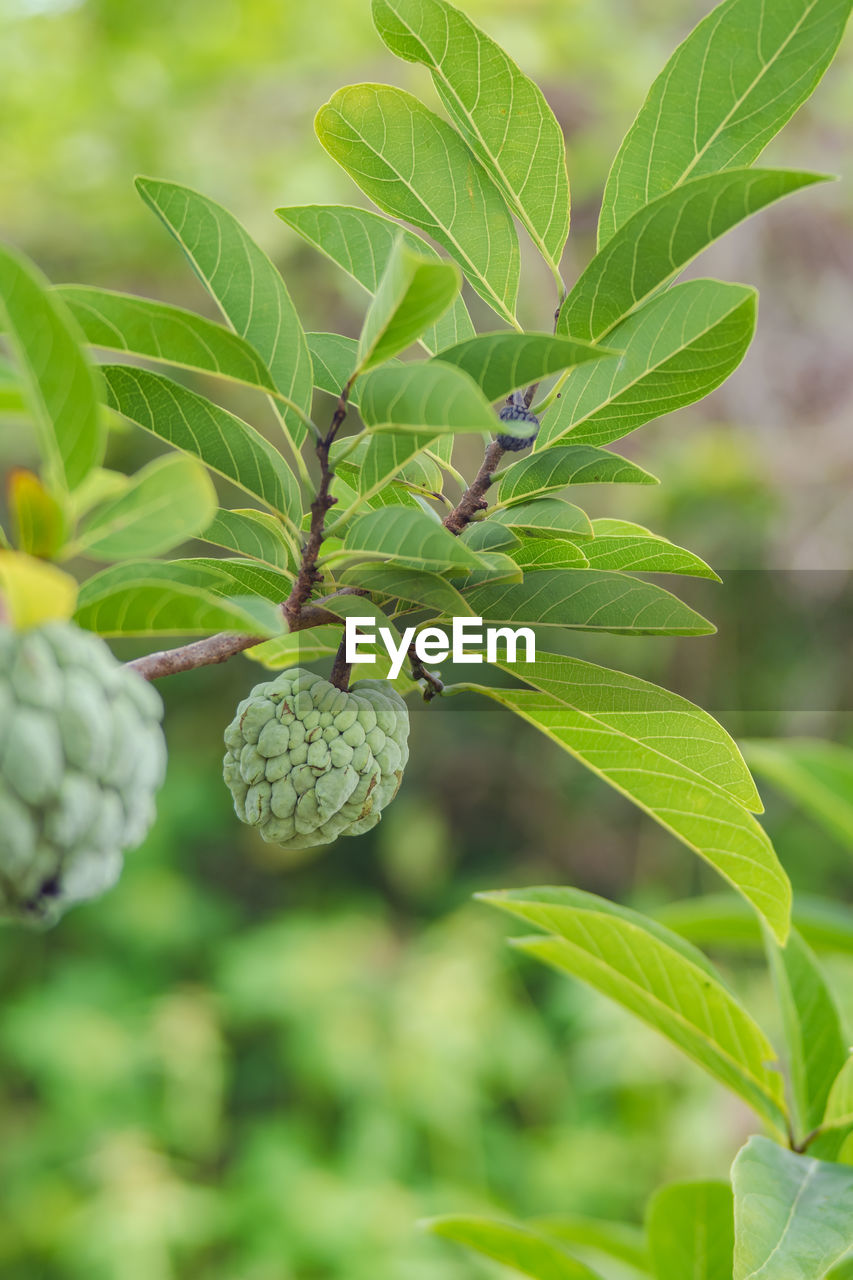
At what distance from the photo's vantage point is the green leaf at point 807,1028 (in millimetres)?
641

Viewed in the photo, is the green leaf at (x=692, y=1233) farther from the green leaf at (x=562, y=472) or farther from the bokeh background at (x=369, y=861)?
the bokeh background at (x=369, y=861)

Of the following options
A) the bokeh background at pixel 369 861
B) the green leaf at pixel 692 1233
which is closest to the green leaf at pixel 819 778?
the green leaf at pixel 692 1233

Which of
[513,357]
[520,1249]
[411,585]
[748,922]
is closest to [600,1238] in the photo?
[520,1249]

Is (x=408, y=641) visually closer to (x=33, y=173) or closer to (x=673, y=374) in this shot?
(x=673, y=374)

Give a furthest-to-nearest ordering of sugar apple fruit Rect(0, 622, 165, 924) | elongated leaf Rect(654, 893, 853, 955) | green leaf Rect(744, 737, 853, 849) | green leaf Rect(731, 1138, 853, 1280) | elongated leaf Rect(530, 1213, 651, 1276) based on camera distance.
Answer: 1. green leaf Rect(744, 737, 853, 849)
2. elongated leaf Rect(654, 893, 853, 955)
3. elongated leaf Rect(530, 1213, 651, 1276)
4. green leaf Rect(731, 1138, 853, 1280)
5. sugar apple fruit Rect(0, 622, 165, 924)

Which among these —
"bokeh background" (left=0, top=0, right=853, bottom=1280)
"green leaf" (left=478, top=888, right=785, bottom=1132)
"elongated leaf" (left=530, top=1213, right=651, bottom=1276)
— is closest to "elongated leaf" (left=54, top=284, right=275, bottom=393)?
"green leaf" (left=478, top=888, right=785, bottom=1132)

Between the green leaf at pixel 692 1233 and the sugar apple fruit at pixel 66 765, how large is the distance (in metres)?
0.46

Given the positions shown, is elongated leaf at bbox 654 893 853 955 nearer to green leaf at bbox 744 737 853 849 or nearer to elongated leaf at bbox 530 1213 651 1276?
green leaf at bbox 744 737 853 849

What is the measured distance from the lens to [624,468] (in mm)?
497

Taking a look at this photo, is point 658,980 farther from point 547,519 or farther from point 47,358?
point 47,358

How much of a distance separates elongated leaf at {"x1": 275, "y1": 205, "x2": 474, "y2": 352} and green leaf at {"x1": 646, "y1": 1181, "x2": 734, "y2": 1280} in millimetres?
532

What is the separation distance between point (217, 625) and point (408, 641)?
172mm

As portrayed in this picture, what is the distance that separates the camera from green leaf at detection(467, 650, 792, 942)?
0.51 metres

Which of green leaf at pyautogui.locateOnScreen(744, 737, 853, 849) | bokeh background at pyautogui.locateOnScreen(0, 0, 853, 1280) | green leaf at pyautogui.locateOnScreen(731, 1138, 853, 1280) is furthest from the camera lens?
bokeh background at pyautogui.locateOnScreen(0, 0, 853, 1280)
